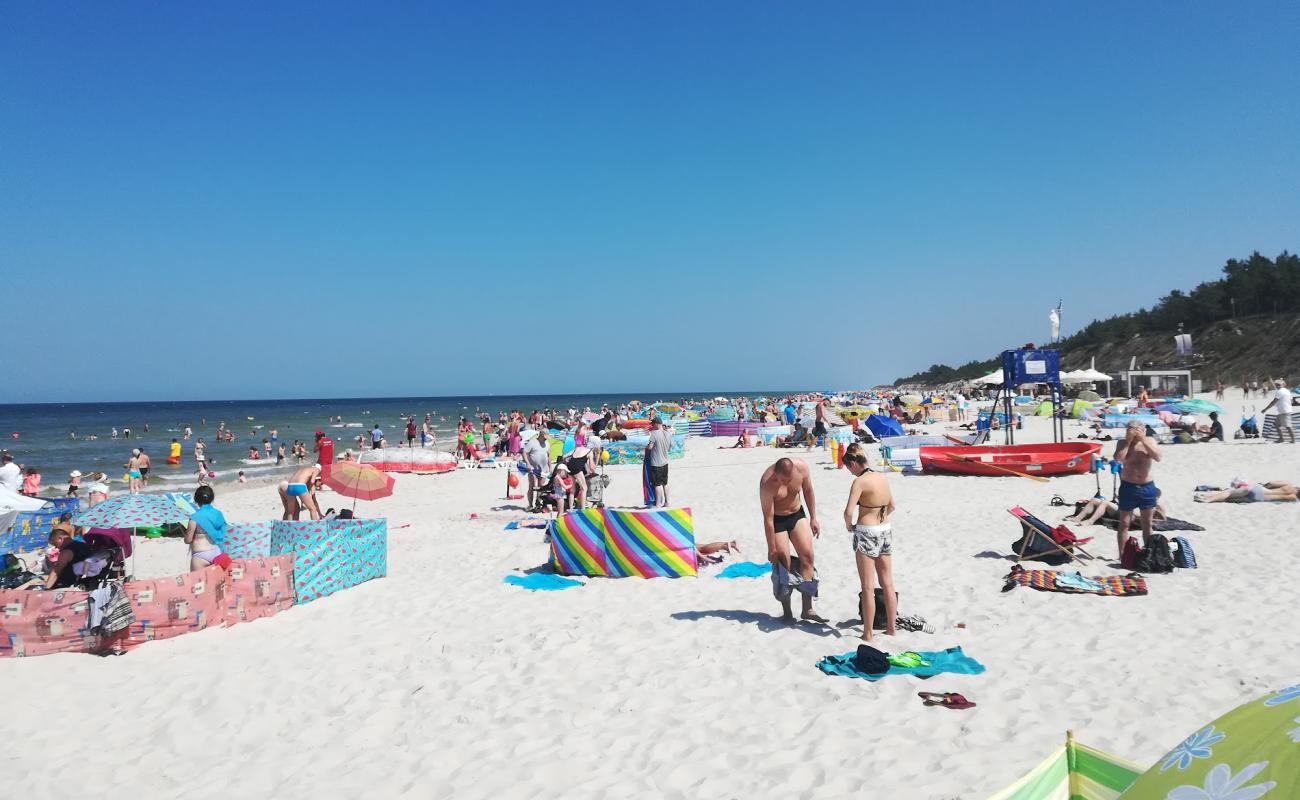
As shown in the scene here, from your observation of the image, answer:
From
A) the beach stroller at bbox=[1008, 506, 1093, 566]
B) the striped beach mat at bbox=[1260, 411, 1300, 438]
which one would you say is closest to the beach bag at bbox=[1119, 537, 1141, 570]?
the beach stroller at bbox=[1008, 506, 1093, 566]

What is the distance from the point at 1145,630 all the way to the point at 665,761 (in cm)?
383

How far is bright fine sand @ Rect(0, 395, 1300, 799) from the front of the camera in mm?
3775

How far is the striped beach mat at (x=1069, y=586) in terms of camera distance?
6.22 meters

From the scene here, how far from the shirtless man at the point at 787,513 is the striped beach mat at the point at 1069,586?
88.5 inches

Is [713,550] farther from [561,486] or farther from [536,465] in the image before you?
[536,465]

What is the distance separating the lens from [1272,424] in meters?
17.5

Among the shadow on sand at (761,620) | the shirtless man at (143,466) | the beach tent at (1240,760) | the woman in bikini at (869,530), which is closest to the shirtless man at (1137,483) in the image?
the woman in bikini at (869,530)

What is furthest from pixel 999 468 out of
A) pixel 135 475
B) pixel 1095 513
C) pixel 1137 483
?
pixel 135 475

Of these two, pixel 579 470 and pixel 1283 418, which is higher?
pixel 1283 418

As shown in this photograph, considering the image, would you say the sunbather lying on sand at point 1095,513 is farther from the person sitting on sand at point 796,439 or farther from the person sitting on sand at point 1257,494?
the person sitting on sand at point 796,439

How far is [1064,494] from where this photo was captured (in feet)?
40.2

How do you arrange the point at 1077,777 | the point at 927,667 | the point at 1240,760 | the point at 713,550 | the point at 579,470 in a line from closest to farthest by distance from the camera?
the point at 1240,760
the point at 1077,777
the point at 927,667
the point at 713,550
the point at 579,470

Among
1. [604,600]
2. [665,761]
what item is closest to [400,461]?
[604,600]

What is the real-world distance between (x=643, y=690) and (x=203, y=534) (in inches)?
196
